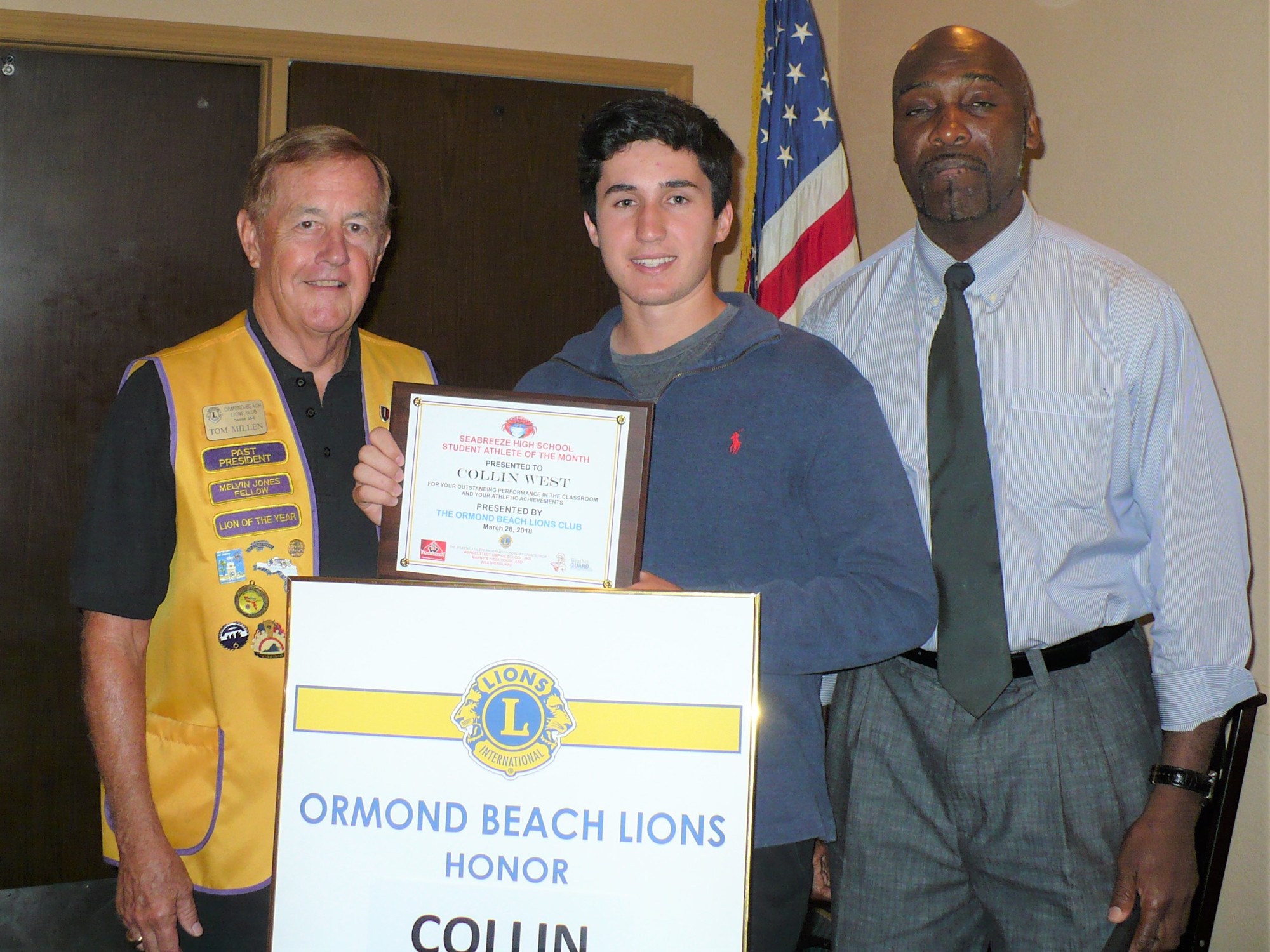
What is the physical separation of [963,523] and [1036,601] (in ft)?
0.58

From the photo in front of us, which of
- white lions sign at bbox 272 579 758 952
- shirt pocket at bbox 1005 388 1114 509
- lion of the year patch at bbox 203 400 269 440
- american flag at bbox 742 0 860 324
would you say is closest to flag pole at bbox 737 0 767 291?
american flag at bbox 742 0 860 324

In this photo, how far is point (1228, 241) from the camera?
2158 mm

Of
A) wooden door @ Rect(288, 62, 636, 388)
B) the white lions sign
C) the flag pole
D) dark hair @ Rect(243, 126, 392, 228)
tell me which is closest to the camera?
the white lions sign

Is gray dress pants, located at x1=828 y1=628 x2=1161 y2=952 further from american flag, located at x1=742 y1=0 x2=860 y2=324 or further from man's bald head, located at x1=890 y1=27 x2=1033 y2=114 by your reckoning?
american flag, located at x1=742 y1=0 x2=860 y2=324

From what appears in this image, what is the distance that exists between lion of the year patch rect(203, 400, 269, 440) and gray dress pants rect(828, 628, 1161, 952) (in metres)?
1.14

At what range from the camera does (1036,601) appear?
1619 mm

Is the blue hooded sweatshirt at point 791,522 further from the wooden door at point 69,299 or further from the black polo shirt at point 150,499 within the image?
the wooden door at point 69,299

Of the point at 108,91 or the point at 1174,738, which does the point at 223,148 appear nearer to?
the point at 108,91

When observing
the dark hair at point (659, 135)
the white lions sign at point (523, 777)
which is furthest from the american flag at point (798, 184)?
the white lions sign at point (523, 777)

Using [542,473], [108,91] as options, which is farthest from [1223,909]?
[108,91]

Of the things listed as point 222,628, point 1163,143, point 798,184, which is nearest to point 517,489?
point 222,628

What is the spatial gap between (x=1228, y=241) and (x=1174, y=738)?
1.19 metres

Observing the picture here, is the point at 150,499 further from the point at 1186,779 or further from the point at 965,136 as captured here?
the point at 1186,779

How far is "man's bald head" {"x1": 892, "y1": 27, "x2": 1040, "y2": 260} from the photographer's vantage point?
5.68ft
